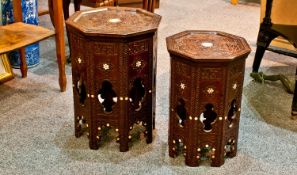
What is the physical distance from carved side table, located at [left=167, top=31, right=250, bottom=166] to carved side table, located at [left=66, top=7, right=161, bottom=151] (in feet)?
0.48

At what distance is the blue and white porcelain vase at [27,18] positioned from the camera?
9.09ft

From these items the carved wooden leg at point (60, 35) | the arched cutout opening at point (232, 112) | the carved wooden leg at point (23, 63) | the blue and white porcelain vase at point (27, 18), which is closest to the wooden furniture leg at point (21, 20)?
the carved wooden leg at point (23, 63)

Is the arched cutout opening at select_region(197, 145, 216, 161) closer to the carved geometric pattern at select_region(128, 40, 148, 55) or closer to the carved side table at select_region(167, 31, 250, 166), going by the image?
the carved side table at select_region(167, 31, 250, 166)

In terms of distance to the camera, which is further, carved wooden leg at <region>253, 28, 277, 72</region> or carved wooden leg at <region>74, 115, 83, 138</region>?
carved wooden leg at <region>253, 28, 277, 72</region>

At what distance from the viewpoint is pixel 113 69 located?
1.92 metres

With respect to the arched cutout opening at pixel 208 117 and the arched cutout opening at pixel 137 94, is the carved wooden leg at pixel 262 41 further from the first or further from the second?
the arched cutout opening at pixel 137 94

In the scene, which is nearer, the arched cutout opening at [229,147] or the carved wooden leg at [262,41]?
the arched cutout opening at [229,147]

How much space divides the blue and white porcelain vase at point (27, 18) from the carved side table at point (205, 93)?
1.20 m

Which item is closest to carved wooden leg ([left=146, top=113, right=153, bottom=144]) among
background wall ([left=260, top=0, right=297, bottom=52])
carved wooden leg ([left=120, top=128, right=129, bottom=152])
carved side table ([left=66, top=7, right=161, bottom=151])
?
carved side table ([left=66, top=7, right=161, bottom=151])

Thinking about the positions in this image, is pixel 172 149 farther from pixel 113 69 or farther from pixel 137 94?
pixel 113 69

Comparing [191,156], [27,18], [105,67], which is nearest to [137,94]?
[105,67]

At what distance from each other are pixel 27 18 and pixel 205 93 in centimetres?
146

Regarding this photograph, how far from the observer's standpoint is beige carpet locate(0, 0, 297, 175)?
198cm

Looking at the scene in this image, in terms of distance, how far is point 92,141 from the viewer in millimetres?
2072
